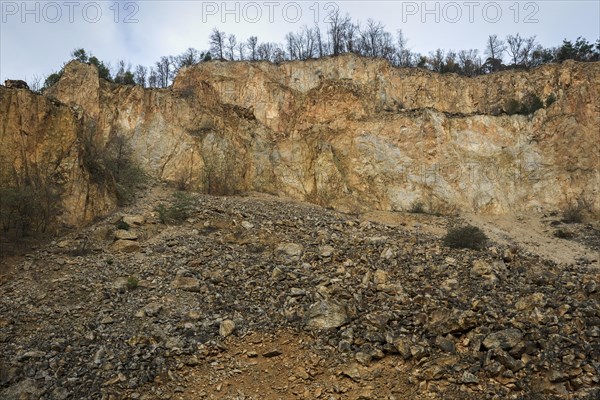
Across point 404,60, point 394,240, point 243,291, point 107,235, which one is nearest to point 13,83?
point 107,235

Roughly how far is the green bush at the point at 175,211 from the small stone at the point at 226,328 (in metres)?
7.25

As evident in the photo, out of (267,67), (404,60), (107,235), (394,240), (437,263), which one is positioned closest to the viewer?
(437,263)

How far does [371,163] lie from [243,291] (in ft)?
52.4

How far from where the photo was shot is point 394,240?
16.4 m

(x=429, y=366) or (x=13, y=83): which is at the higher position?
(x=13, y=83)

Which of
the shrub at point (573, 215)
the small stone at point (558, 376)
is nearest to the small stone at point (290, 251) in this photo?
the small stone at point (558, 376)

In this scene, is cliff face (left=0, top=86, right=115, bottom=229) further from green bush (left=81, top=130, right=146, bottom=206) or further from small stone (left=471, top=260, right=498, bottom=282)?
small stone (left=471, top=260, right=498, bottom=282)

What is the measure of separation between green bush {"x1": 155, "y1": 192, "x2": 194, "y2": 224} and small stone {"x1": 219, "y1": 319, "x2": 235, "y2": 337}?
23.8 feet

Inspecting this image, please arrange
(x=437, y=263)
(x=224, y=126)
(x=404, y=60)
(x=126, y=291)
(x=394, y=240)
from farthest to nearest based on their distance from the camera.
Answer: (x=404, y=60) < (x=224, y=126) < (x=394, y=240) < (x=437, y=263) < (x=126, y=291)

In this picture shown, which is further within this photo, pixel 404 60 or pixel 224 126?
pixel 404 60

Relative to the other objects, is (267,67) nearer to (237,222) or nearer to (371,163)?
(371,163)

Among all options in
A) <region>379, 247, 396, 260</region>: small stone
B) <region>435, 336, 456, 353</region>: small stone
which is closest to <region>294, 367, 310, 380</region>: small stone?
<region>435, 336, 456, 353</region>: small stone

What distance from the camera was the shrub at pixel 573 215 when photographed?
2364cm

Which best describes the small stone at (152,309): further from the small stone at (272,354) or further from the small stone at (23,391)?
the small stone at (272,354)
